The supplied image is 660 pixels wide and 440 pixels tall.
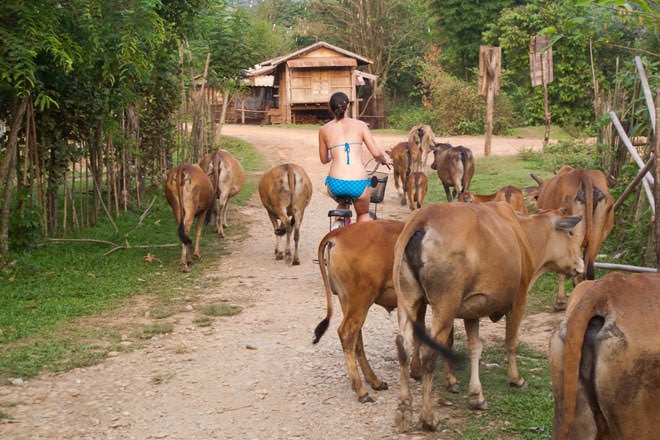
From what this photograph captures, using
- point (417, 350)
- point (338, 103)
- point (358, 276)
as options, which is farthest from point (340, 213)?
point (417, 350)

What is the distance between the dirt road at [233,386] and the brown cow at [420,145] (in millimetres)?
9028

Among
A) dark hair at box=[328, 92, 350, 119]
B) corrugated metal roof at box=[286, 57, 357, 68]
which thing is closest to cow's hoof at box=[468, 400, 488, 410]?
dark hair at box=[328, 92, 350, 119]

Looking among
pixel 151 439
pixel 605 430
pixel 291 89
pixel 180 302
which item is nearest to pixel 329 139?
pixel 180 302

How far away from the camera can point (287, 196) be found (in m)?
11.6

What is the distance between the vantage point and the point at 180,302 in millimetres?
9312

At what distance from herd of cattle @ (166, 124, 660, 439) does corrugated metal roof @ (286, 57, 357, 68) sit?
98.3ft

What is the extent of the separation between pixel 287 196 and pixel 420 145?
7.78 m

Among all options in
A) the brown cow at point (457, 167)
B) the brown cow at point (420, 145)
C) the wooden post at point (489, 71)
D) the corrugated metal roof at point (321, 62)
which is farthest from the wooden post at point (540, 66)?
the corrugated metal roof at point (321, 62)

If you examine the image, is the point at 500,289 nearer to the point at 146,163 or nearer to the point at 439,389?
the point at 439,389

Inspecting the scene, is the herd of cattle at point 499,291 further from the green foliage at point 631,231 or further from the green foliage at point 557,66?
the green foliage at point 557,66

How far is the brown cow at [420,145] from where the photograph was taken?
1827 cm

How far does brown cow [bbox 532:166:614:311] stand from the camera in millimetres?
8320

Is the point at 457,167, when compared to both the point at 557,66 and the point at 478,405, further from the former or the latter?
the point at 557,66

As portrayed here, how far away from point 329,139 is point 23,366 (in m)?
3.80
